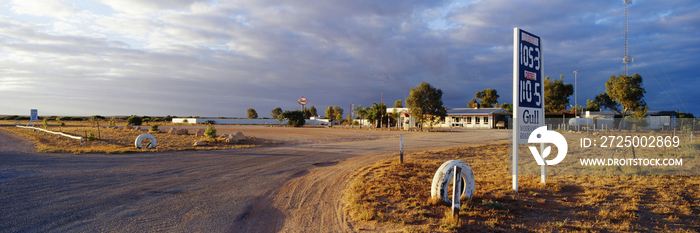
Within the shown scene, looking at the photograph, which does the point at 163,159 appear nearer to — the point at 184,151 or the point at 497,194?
the point at 184,151

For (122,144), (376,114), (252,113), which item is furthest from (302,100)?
(122,144)

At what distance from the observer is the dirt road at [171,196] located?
4.96 m

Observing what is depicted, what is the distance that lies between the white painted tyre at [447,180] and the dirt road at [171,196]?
5.83 feet

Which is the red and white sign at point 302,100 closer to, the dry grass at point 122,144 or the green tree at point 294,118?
the green tree at point 294,118

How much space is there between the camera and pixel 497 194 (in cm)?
651

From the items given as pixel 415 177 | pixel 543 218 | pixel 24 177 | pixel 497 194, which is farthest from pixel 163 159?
pixel 543 218

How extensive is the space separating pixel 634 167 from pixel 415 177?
6797 mm

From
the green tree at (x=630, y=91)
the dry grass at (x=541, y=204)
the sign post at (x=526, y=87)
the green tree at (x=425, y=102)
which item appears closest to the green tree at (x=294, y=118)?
the green tree at (x=425, y=102)

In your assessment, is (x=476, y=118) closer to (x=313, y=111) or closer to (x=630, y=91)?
(x=630, y=91)

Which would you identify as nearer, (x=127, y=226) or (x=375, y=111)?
(x=127, y=226)

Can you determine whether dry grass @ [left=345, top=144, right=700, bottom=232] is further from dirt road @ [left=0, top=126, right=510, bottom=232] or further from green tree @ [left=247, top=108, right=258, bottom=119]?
green tree @ [left=247, top=108, right=258, bottom=119]

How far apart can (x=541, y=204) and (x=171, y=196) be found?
23.6ft

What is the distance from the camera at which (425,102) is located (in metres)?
42.7

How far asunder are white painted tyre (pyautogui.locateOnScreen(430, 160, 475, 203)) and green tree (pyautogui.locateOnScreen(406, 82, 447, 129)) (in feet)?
122
